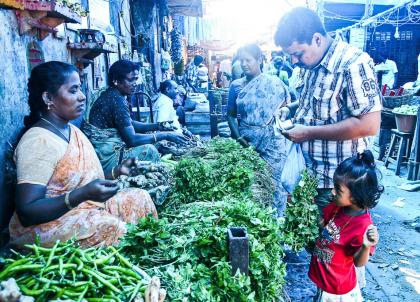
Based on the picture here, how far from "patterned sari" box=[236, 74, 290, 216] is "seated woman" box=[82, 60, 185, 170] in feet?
3.23

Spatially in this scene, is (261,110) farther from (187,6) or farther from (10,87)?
(187,6)

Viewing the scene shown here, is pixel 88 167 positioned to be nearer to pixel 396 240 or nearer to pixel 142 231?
pixel 142 231

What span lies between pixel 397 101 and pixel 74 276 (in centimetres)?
965

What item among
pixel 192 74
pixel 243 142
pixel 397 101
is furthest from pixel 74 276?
pixel 192 74

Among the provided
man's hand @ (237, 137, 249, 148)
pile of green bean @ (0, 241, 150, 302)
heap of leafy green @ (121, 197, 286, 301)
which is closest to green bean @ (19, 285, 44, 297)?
pile of green bean @ (0, 241, 150, 302)

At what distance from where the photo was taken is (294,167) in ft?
10.4

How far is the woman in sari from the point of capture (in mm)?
4789

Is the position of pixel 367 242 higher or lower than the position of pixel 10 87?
lower

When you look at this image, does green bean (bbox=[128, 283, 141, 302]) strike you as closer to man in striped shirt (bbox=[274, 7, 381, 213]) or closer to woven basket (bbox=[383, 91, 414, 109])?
man in striped shirt (bbox=[274, 7, 381, 213])

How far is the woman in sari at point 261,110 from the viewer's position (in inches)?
189

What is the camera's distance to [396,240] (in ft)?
17.4

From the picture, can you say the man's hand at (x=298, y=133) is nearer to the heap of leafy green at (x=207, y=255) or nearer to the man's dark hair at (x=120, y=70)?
the heap of leafy green at (x=207, y=255)

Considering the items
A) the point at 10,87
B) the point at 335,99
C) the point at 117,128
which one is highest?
the point at 10,87

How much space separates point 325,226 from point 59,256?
2.04 meters
